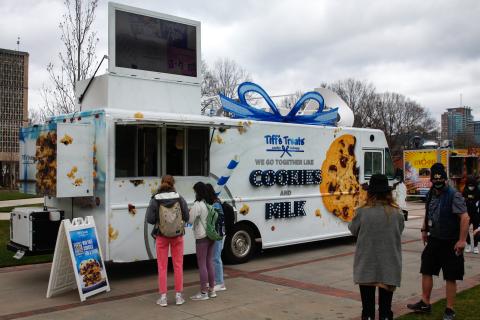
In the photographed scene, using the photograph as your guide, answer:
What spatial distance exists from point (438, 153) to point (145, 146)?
69.7 feet

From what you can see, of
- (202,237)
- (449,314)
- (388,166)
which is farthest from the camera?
(388,166)

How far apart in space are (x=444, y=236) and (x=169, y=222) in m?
3.41

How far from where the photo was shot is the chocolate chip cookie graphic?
11.3 metres

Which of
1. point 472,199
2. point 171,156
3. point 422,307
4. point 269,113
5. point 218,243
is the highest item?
point 269,113

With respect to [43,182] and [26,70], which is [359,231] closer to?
[43,182]

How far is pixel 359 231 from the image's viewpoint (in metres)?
5.05

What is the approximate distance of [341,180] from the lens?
1162cm

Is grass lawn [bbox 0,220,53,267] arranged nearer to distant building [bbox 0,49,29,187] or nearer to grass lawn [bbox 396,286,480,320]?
grass lawn [bbox 396,286,480,320]

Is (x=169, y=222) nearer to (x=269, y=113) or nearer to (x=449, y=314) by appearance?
(x=449, y=314)

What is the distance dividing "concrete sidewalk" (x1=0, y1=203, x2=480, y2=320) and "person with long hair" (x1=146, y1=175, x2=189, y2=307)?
0.25 m

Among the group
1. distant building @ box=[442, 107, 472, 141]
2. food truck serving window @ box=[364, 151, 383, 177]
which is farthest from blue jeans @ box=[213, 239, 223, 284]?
distant building @ box=[442, 107, 472, 141]

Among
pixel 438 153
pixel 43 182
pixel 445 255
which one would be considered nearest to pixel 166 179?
pixel 43 182

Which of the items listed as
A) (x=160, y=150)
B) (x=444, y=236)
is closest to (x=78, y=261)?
(x=160, y=150)

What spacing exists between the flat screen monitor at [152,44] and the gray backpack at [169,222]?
3233 millimetres
